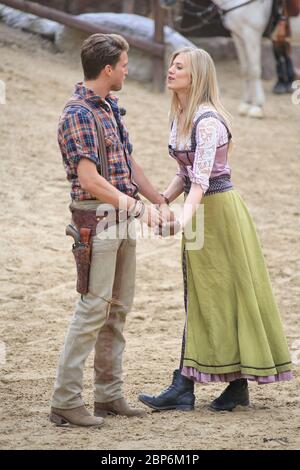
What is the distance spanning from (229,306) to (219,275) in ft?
0.47

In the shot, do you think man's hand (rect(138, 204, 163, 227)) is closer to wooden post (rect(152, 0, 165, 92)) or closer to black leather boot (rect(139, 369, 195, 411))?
black leather boot (rect(139, 369, 195, 411))

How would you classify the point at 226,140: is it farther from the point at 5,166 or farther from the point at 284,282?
the point at 5,166

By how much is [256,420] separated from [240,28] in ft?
24.9

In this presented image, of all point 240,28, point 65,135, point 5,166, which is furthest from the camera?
point 240,28

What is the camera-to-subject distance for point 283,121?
11.2 metres

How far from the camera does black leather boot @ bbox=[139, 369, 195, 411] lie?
14.5ft

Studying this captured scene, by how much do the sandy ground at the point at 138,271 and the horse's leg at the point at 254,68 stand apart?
16 cm

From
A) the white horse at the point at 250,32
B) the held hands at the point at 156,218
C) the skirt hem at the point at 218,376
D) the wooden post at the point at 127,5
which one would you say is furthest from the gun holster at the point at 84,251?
the wooden post at the point at 127,5

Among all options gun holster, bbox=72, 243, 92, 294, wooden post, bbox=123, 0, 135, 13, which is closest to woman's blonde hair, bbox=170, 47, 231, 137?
gun holster, bbox=72, 243, 92, 294

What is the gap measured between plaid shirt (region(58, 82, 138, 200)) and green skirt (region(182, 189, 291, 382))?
0.45m
